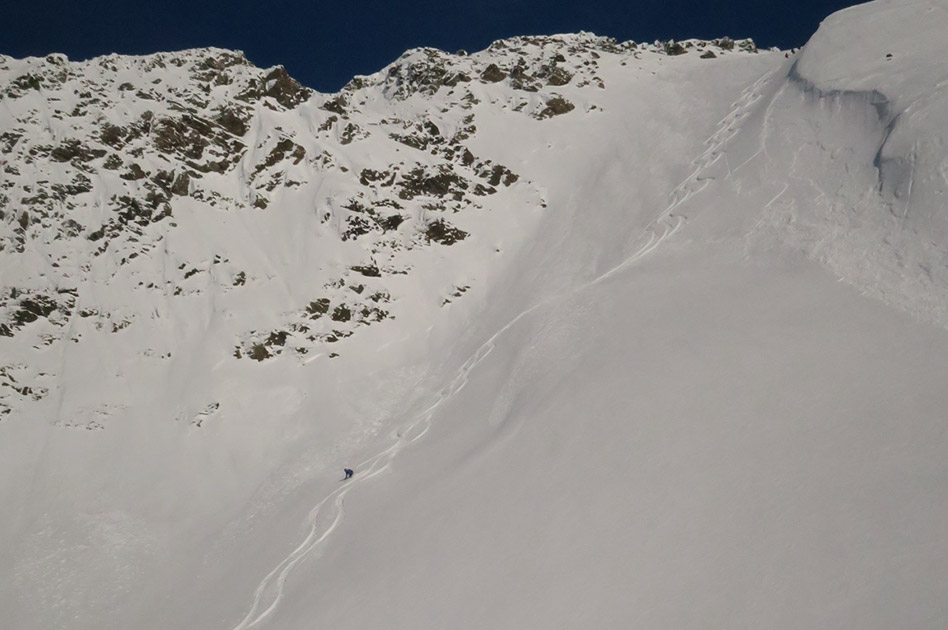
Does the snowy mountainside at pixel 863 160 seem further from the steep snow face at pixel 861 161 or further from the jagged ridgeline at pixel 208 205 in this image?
the jagged ridgeline at pixel 208 205

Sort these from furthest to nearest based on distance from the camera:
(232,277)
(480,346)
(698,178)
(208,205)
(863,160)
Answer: (208,205), (232,277), (698,178), (480,346), (863,160)

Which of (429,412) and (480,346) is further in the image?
(480,346)

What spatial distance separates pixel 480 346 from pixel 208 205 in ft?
63.2

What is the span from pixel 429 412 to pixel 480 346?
14.4 ft

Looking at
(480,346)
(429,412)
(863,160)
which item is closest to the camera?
(863,160)

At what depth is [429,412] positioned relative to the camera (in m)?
21.2

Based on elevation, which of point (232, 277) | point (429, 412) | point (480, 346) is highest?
point (232, 277)

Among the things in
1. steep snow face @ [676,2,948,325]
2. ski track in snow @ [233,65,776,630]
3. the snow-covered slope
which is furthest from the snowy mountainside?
ski track in snow @ [233,65,776,630]

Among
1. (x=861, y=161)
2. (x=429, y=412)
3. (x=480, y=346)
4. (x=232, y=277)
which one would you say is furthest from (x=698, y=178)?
A: (x=232, y=277)

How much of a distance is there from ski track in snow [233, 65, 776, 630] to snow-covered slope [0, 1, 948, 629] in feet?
0.56

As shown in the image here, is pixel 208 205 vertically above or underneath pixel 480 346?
above

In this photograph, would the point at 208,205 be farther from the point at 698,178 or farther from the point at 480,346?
the point at 698,178

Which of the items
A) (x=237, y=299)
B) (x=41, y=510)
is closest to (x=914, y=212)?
(x=237, y=299)

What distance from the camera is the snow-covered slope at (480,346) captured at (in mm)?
9055
